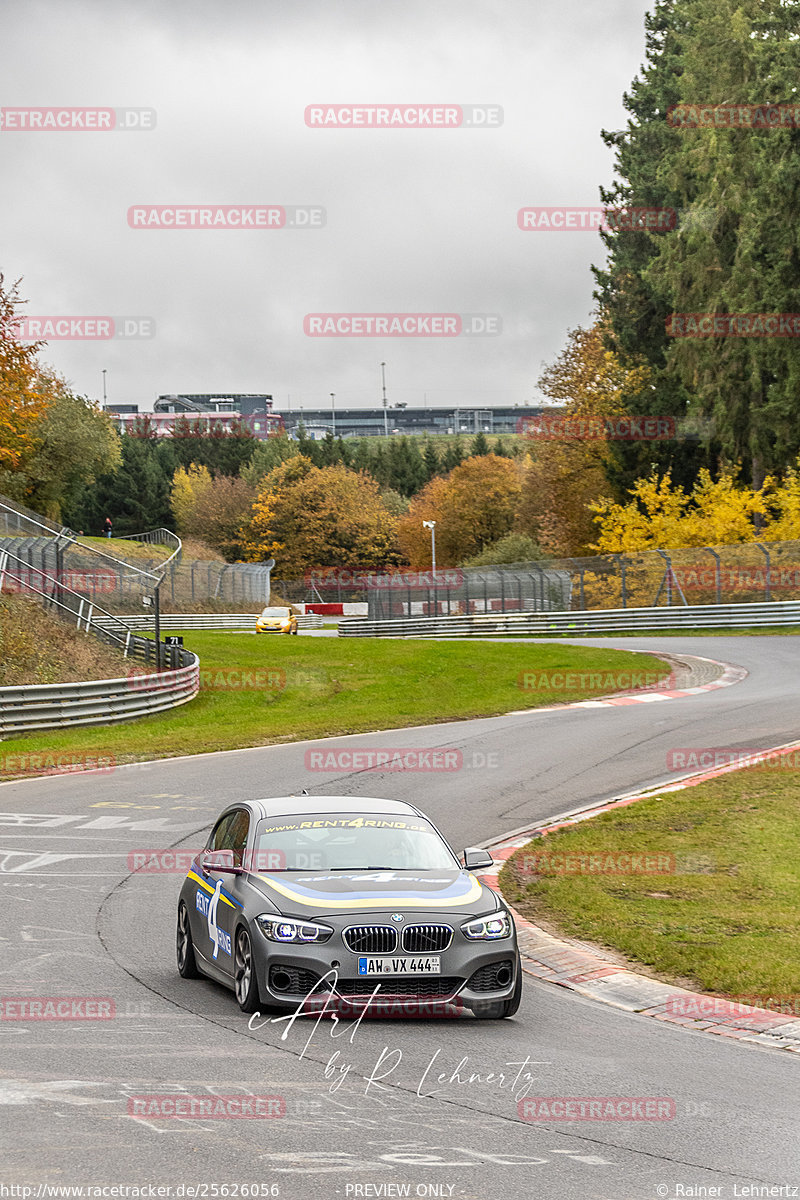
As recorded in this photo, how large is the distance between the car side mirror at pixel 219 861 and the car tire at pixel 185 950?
42cm

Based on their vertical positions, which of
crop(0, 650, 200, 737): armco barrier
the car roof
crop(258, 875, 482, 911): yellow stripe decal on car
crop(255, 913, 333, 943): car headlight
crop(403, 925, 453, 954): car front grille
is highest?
the car roof

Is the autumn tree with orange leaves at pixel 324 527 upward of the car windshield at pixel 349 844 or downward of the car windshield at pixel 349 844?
upward

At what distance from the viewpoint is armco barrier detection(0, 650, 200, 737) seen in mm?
25453

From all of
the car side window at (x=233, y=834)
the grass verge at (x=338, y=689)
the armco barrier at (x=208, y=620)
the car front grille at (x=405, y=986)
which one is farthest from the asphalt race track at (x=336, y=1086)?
the armco barrier at (x=208, y=620)

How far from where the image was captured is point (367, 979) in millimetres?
7898

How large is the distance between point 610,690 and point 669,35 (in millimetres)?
46575

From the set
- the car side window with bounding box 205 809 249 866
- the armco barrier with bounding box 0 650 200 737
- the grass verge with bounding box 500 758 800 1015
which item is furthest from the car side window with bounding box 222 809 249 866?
the armco barrier with bounding box 0 650 200 737

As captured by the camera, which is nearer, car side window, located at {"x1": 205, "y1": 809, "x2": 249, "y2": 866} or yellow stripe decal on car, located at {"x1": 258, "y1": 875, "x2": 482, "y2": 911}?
yellow stripe decal on car, located at {"x1": 258, "y1": 875, "x2": 482, "y2": 911}

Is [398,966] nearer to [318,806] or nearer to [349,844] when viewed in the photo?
[349,844]

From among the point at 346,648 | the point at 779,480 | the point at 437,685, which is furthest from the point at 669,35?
the point at 437,685

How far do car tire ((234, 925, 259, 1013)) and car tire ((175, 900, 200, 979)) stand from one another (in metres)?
0.92

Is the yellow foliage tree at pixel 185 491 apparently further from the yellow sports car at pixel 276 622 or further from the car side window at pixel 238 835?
the car side window at pixel 238 835

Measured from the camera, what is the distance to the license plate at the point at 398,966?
7895mm

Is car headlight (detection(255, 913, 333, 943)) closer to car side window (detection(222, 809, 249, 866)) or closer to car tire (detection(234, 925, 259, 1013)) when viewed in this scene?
car tire (detection(234, 925, 259, 1013))
